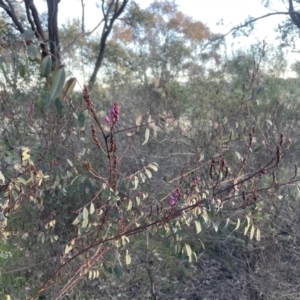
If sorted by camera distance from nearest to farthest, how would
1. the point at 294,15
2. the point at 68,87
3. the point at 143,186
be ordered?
the point at 68,87 < the point at 143,186 < the point at 294,15

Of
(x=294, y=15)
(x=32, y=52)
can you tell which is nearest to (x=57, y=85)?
(x=32, y=52)

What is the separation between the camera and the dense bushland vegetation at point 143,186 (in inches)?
81.0

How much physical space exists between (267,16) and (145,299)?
9.35 metres

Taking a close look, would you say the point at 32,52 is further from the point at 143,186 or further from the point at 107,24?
the point at 107,24

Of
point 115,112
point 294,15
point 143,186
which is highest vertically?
point 294,15

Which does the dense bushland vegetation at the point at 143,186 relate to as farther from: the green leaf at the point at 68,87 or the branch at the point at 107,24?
the branch at the point at 107,24

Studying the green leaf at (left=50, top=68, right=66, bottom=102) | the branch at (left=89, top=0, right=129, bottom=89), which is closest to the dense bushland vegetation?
the green leaf at (left=50, top=68, right=66, bottom=102)

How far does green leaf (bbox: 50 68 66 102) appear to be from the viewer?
1.13 metres

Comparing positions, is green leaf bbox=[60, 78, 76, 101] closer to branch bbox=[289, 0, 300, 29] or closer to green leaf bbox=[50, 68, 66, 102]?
green leaf bbox=[50, 68, 66, 102]

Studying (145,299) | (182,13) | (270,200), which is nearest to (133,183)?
(270,200)

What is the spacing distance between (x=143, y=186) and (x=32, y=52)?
293 centimetres

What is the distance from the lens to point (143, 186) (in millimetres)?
4297

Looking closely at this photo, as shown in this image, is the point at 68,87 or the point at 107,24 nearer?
the point at 68,87

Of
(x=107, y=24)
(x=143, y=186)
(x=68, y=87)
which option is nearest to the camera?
(x=68, y=87)
